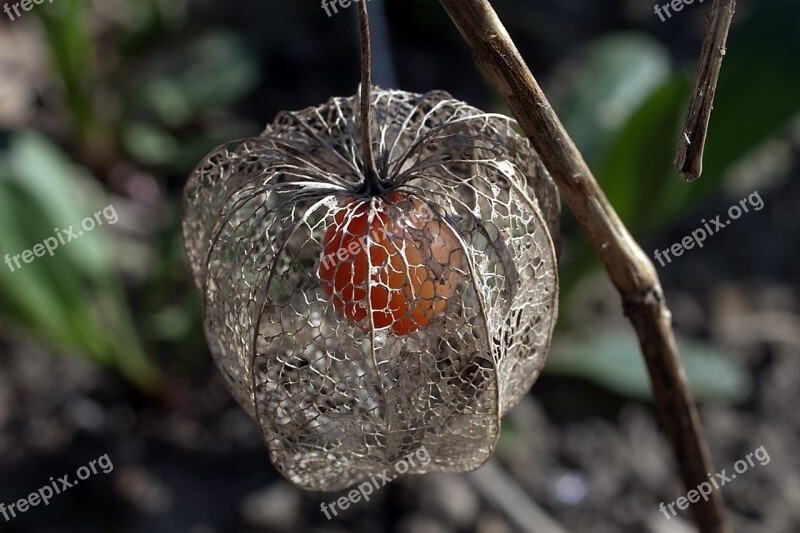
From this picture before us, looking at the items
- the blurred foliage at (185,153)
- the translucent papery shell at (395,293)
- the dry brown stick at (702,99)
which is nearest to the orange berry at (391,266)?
the translucent papery shell at (395,293)

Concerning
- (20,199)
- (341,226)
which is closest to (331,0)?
(20,199)

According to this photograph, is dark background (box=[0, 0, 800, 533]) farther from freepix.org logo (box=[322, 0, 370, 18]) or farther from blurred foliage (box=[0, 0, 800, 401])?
freepix.org logo (box=[322, 0, 370, 18])

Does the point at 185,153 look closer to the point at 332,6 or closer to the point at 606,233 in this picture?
the point at 332,6

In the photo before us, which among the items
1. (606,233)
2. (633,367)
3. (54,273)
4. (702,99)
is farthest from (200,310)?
(702,99)

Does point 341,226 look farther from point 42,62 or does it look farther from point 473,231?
point 42,62

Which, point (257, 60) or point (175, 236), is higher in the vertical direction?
point (257, 60)

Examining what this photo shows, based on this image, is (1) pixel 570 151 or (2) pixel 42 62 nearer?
(1) pixel 570 151
